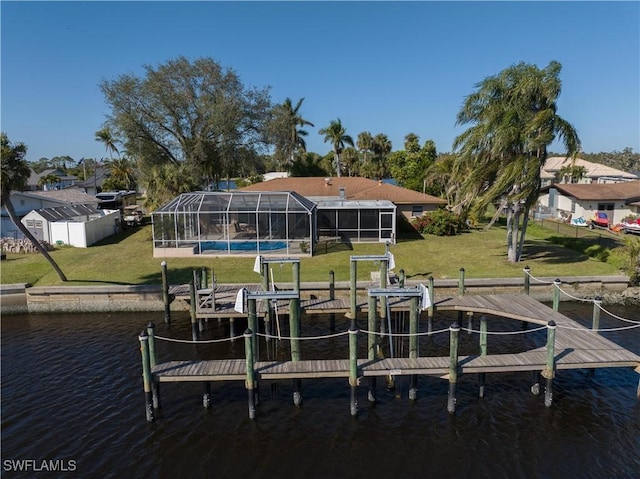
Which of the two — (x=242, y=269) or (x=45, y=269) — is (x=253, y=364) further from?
(x=45, y=269)

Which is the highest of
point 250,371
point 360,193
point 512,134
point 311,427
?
point 512,134

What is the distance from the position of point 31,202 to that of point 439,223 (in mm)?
33005

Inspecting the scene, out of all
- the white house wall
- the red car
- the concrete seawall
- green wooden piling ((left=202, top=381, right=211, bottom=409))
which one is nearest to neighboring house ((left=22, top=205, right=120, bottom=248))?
the white house wall

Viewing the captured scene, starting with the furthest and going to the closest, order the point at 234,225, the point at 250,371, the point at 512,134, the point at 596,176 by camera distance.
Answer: the point at 596,176 < the point at 234,225 < the point at 512,134 < the point at 250,371

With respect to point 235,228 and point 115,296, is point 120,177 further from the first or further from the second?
point 115,296

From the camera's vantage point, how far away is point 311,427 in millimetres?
11602

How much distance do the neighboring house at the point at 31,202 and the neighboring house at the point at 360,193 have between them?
1669 cm

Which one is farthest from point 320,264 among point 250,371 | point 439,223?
point 250,371

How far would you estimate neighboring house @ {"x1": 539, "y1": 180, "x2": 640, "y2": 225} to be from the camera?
36.2m

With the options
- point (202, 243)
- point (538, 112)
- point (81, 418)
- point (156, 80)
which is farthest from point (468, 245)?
point (156, 80)

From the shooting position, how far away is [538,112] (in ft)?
70.8

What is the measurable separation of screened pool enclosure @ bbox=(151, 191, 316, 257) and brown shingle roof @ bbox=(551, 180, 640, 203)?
24594 millimetres

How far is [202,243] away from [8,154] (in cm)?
1082

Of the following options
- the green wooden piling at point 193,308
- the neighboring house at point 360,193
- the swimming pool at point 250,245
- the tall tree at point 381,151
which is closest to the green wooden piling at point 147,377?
the green wooden piling at point 193,308
